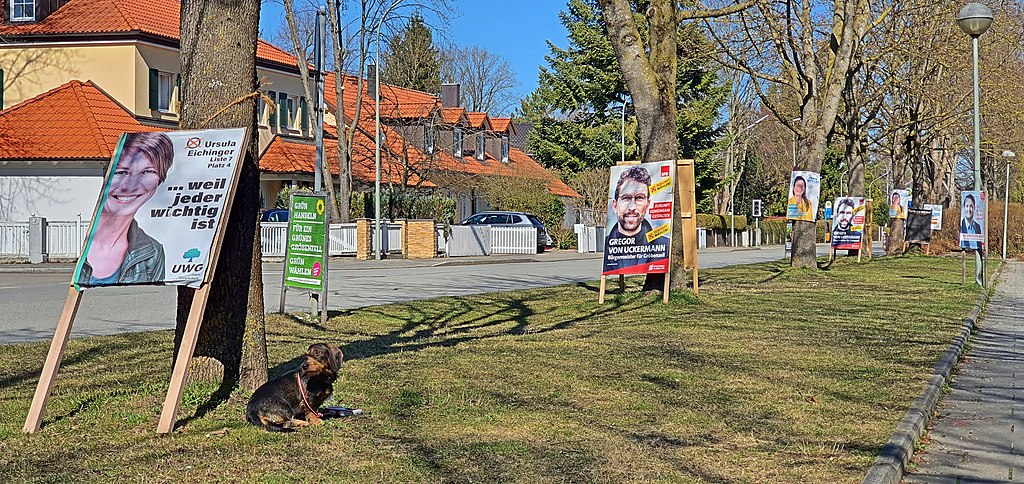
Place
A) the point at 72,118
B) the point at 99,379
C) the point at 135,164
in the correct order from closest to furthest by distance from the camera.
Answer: the point at 135,164
the point at 99,379
the point at 72,118

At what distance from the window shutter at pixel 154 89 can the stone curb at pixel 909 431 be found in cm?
3427

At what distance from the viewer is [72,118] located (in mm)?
37844

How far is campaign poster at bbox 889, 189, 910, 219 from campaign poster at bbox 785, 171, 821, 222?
15.1 meters

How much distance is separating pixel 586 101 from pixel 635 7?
235 inches

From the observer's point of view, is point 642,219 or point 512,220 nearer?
point 642,219

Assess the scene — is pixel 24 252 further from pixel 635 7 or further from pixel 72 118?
pixel 635 7

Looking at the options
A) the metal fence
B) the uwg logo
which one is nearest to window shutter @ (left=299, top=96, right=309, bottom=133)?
the metal fence

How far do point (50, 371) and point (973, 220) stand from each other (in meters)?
20.7

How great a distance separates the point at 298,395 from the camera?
6.85m

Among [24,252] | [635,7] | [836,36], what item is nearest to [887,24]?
[836,36]

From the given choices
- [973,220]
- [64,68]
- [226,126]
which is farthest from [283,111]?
[226,126]

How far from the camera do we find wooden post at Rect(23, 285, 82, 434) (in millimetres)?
6742

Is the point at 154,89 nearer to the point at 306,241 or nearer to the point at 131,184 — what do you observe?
the point at 306,241

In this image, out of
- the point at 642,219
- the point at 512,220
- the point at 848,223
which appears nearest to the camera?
the point at 642,219
